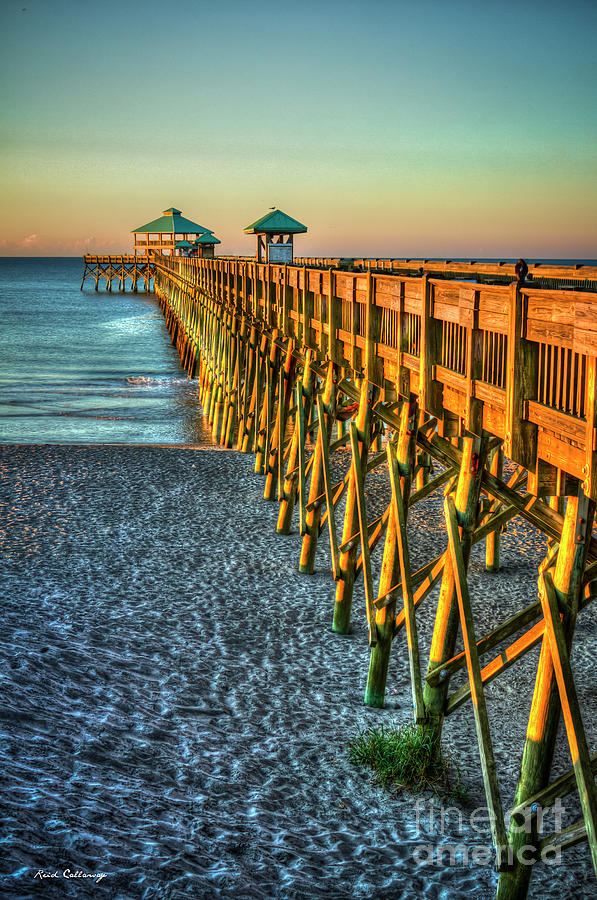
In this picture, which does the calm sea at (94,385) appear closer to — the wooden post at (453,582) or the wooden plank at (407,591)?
the wooden plank at (407,591)

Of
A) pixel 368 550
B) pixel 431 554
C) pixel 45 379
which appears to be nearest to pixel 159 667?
pixel 368 550

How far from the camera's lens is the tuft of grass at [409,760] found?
4.91m

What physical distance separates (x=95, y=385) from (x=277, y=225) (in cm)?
911

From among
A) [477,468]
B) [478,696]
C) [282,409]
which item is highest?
[477,468]

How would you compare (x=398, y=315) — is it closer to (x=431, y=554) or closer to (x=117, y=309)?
(x=431, y=554)

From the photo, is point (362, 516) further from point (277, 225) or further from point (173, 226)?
point (173, 226)

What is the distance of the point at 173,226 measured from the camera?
6819cm

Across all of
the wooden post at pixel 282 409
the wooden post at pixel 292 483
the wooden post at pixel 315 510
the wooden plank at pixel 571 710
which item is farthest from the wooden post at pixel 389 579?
the wooden post at pixel 282 409

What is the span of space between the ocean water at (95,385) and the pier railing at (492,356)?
11.0 m

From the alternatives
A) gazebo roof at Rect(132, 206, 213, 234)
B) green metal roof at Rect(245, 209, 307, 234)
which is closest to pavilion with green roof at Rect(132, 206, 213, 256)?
gazebo roof at Rect(132, 206, 213, 234)

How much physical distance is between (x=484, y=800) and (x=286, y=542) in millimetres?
→ 5179

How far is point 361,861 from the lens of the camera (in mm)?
4234

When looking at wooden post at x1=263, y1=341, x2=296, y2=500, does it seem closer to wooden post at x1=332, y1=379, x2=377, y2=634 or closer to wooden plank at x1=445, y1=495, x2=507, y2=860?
wooden post at x1=332, y1=379, x2=377, y2=634

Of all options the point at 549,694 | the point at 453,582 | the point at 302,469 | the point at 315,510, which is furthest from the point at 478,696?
the point at 302,469
